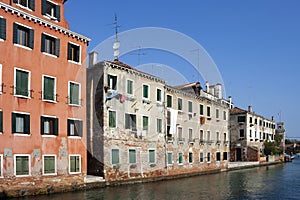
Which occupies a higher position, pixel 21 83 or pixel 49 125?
pixel 21 83

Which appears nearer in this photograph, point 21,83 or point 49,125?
point 21,83

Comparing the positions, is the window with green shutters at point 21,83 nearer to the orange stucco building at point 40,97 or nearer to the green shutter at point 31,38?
the orange stucco building at point 40,97

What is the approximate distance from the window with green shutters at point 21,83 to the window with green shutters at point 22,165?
147 inches

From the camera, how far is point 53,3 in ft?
75.4

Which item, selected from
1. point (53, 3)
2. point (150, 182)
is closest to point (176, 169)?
point (150, 182)

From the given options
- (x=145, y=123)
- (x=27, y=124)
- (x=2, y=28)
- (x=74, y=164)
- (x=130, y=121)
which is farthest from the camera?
(x=145, y=123)

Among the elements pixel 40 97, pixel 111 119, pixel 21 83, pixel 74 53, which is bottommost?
pixel 111 119

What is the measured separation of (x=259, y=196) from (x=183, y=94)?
51.1 ft

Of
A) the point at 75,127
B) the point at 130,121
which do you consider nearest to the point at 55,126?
the point at 75,127

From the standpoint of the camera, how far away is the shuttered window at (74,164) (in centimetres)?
2309

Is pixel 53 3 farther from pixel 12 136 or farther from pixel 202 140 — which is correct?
pixel 202 140

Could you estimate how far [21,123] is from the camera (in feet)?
67.0

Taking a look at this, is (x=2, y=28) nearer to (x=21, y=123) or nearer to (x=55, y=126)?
(x=21, y=123)

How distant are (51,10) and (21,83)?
18.9 ft
